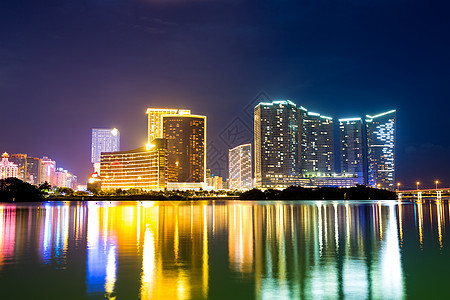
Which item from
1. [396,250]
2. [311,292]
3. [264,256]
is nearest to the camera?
[311,292]

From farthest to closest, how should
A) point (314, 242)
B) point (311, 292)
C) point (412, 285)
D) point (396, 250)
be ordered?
point (314, 242)
point (396, 250)
point (412, 285)
point (311, 292)

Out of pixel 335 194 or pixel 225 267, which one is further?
pixel 335 194

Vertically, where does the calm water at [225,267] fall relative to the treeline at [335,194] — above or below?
below

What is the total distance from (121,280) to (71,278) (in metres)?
2.17

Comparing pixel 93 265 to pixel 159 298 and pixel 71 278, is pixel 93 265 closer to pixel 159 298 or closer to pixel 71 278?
pixel 71 278

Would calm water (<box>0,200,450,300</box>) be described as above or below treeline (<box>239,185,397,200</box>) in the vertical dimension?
below

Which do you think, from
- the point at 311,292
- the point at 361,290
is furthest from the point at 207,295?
the point at 361,290

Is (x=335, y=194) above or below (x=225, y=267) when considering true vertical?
above

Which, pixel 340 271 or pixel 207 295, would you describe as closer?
pixel 207 295

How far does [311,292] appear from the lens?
506 inches

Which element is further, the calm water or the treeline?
the treeline

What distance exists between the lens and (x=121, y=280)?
47.9ft

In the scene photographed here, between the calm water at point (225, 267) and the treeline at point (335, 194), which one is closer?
the calm water at point (225, 267)

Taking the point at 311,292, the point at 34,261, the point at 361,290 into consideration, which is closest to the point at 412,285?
the point at 361,290
